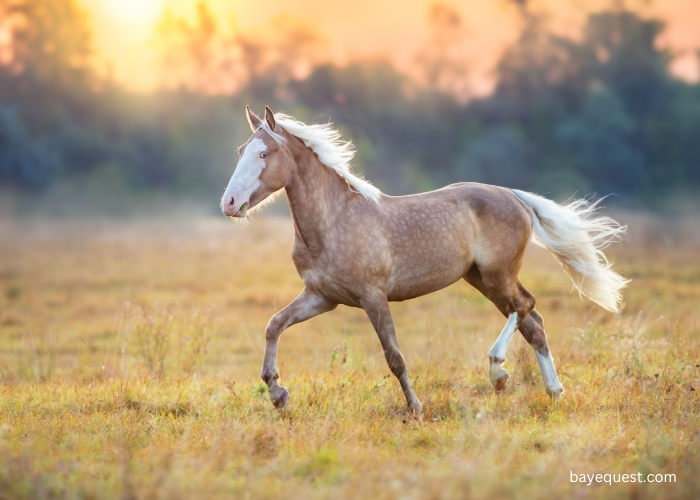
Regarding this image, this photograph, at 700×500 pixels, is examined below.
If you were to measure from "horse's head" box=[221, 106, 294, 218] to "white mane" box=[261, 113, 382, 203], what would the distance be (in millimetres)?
143

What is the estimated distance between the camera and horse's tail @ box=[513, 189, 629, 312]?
261 inches

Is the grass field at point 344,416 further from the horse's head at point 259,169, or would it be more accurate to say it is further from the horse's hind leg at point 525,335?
the horse's head at point 259,169

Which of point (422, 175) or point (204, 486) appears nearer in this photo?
point (204, 486)

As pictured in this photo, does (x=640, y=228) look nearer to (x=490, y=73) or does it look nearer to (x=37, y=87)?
(x=490, y=73)

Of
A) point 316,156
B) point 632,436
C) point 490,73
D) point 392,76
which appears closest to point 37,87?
point 392,76

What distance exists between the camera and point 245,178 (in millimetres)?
5289

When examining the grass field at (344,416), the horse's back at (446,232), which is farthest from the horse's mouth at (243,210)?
the grass field at (344,416)

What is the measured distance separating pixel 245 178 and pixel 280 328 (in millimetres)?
1251

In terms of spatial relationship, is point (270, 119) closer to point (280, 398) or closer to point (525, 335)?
point (280, 398)

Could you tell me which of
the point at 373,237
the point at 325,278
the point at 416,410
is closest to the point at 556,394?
the point at 416,410

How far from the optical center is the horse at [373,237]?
18.0 feet

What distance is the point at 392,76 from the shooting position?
3959 centimetres

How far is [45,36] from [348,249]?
35151 mm

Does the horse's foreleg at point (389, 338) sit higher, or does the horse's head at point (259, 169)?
the horse's head at point (259, 169)
